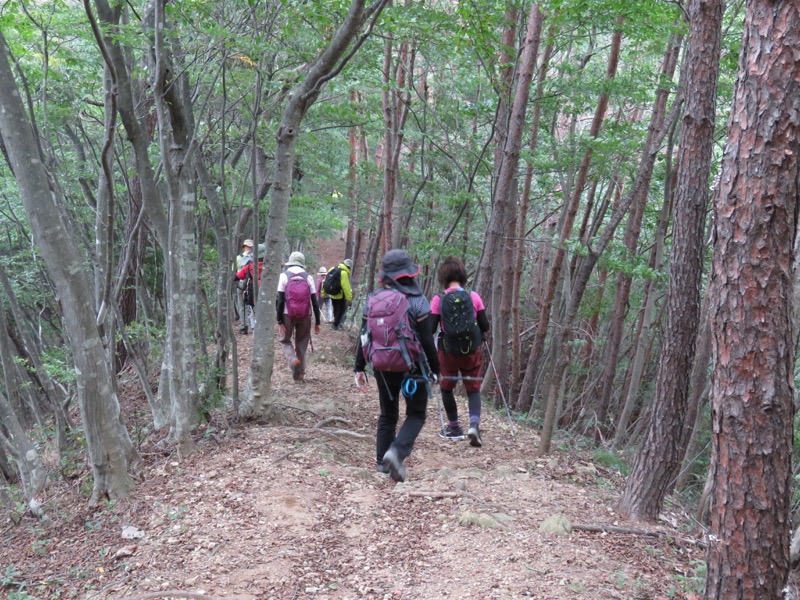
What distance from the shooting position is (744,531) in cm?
292

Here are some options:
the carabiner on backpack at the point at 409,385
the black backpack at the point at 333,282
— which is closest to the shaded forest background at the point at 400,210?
the black backpack at the point at 333,282

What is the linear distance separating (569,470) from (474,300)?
→ 2010 mm

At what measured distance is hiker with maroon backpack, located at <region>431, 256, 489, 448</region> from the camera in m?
5.91

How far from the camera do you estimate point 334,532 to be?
4438 millimetres

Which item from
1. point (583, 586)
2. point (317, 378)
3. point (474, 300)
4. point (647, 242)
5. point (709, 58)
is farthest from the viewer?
point (647, 242)

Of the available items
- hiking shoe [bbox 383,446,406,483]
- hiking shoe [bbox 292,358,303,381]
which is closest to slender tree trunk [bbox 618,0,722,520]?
hiking shoe [bbox 383,446,406,483]

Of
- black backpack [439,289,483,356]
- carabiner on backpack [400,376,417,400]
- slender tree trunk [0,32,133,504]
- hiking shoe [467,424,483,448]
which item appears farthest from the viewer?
hiking shoe [467,424,483,448]

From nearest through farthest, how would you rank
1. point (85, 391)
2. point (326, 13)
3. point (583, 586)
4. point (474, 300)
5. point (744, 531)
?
point (744, 531) < point (583, 586) < point (85, 391) < point (474, 300) < point (326, 13)

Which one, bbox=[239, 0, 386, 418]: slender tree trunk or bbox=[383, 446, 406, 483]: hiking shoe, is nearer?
bbox=[383, 446, 406, 483]: hiking shoe

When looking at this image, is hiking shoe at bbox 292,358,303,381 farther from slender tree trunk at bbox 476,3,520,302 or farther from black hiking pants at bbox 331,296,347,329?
black hiking pants at bbox 331,296,347,329

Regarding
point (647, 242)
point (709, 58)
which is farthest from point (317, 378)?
point (647, 242)

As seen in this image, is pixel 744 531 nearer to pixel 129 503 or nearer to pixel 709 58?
pixel 709 58

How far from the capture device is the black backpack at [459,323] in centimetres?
589

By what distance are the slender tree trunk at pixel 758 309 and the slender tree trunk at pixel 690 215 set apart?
1.54 m
